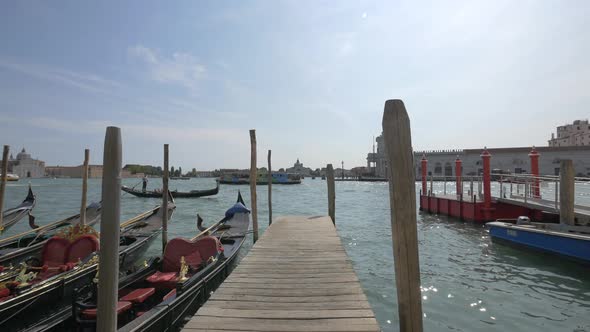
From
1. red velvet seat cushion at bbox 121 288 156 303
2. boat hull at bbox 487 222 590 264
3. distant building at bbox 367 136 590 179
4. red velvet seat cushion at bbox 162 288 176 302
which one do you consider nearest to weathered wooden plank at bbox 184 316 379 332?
red velvet seat cushion at bbox 162 288 176 302

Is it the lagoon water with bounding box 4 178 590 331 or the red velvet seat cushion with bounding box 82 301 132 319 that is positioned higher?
the red velvet seat cushion with bounding box 82 301 132 319

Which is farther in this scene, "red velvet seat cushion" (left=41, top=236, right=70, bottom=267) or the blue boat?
the blue boat

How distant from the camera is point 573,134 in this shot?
79750 millimetres

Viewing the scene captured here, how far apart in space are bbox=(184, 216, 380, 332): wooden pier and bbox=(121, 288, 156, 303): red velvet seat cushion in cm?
148

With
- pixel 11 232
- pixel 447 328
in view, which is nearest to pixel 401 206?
pixel 447 328

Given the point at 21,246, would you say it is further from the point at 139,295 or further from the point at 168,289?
the point at 139,295

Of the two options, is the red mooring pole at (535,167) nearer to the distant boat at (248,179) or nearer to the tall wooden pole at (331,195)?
the tall wooden pole at (331,195)

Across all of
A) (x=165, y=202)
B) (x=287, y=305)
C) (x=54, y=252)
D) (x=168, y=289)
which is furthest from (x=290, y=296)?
(x=165, y=202)

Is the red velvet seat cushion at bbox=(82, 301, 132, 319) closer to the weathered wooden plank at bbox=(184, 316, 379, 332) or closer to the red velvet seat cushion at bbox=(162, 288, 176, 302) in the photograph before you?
the red velvet seat cushion at bbox=(162, 288, 176, 302)

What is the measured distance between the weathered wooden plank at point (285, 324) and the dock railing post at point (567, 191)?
→ 731 centimetres

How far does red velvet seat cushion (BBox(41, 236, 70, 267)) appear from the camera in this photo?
5.60 m

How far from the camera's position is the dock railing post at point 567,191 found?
7059mm

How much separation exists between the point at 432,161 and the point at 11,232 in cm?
7703

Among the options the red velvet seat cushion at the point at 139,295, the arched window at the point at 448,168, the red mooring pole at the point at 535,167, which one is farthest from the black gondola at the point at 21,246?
the arched window at the point at 448,168
